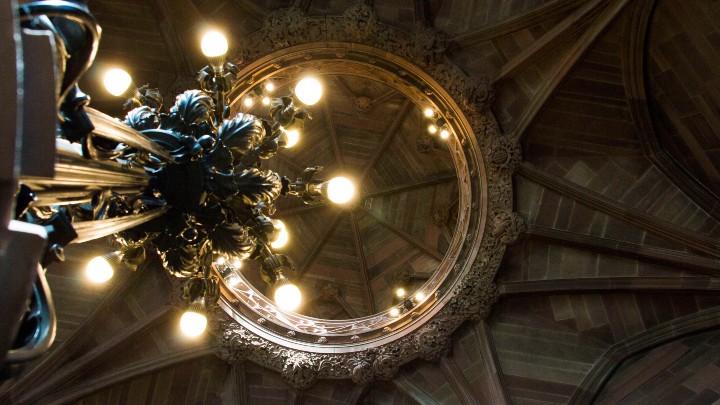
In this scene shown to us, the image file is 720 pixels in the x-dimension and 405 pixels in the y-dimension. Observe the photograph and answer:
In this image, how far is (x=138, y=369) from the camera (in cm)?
958

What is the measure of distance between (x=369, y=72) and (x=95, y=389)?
558 cm

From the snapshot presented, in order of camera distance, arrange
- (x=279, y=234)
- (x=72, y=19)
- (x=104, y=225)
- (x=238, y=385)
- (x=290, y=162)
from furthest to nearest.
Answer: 1. (x=290, y=162)
2. (x=238, y=385)
3. (x=279, y=234)
4. (x=104, y=225)
5. (x=72, y=19)

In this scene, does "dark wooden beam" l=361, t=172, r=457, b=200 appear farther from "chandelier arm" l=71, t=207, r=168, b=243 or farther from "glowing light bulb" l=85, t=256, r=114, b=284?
"chandelier arm" l=71, t=207, r=168, b=243

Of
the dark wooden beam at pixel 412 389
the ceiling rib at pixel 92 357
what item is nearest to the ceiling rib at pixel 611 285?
the dark wooden beam at pixel 412 389

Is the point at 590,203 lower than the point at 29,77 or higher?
higher

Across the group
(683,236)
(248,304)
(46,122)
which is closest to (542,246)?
(683,236)

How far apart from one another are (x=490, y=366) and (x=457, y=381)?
0.46 meters

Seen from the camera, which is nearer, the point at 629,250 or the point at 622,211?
the point at 629,250

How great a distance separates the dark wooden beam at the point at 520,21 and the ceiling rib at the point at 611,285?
3186mm

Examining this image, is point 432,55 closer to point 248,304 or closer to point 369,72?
point 369,72

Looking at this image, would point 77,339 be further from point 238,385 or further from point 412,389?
point 412,389

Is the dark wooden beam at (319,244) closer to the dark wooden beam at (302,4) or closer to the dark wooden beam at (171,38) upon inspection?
the dark wooden beam at (171,38)

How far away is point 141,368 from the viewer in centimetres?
959

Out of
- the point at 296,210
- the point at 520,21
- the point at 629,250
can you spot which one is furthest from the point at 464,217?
the point at 296,210
